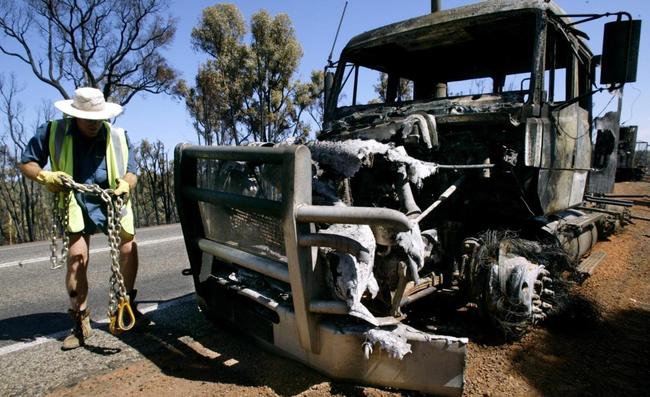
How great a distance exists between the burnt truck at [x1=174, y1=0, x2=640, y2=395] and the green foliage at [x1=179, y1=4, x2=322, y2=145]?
19300 millimetres

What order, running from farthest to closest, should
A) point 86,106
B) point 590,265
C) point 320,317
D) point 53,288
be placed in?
point 53,288 → point 590,265 → point 86,106 → point 320,317

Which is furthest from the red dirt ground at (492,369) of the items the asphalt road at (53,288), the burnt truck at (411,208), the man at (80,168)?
the asphalt road at (53,288)

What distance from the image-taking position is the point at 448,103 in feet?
12.6

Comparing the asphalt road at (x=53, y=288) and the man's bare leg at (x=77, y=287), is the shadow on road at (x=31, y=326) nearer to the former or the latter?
the asphalt road at (x=53, y=288)

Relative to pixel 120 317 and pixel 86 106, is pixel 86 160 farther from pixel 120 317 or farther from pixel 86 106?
pixel 120 317

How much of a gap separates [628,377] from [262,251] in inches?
96.3

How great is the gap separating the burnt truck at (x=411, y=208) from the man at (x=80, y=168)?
0.64 m

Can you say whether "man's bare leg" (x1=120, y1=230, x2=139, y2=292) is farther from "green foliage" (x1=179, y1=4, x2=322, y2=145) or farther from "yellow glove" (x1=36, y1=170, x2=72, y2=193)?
"green foliage" (x1=179, y1=4, x2=322, y2=145)

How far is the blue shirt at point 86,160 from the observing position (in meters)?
3.13

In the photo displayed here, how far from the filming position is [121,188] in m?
3.15

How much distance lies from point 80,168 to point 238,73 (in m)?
21.6

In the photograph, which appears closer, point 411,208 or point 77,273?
point 411,208

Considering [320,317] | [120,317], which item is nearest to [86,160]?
[120,317]

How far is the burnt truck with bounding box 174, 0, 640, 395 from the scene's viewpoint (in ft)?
7.09
